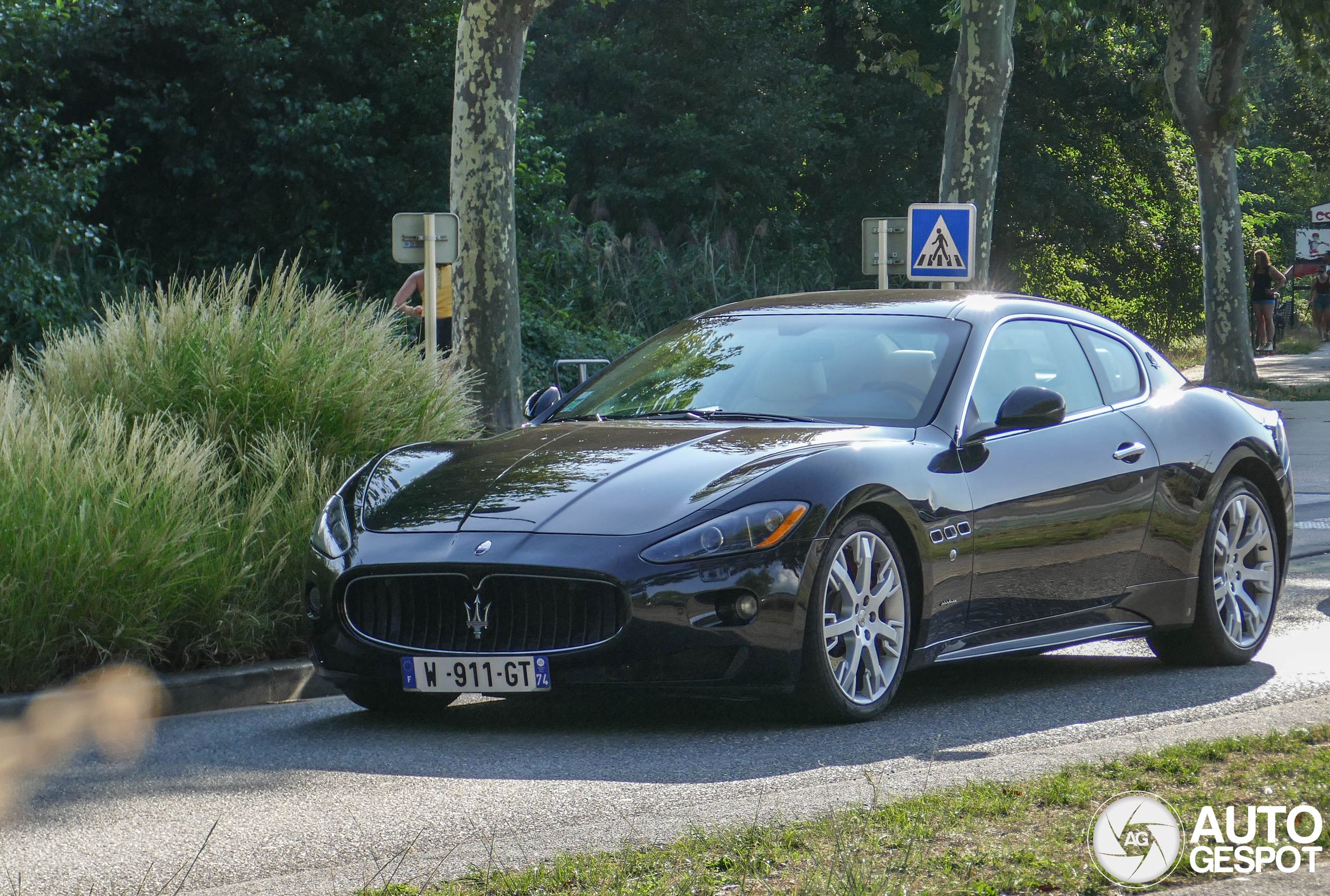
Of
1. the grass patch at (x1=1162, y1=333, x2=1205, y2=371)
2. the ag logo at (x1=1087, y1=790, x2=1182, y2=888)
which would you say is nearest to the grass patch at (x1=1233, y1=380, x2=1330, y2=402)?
the grass patch at (x1=1162, y1=333, x2=1205, y2=371)

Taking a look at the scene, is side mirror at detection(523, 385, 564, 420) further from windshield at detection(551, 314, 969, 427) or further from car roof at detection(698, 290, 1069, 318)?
car roof at detection(698, 290, 1069, 318)

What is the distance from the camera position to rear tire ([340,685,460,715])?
21.5 ft

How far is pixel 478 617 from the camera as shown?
5.92 m

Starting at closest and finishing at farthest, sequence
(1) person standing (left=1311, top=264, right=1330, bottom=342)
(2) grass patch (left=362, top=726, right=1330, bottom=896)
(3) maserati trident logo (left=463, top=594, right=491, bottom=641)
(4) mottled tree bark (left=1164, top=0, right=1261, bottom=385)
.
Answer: (2) grass patch (left=362, top=726, right=1330, bottom=896) < (3) maserati trident logo (left=463, top=594, right=491, bottom=641) < (4) mottled tree bark (left=1164, top=0, right=1261, bottom=385) < (1) person standing (left=1311, top=264, right=1330, bottom=342)

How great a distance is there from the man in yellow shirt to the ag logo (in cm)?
1146

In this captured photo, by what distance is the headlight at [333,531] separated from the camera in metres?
6.33

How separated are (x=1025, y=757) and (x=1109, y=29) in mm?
34548

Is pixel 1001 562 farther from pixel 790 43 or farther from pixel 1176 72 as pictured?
pixel 790 43

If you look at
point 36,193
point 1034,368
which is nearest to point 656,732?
point 1034,368

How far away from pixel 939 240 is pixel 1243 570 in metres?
9.17

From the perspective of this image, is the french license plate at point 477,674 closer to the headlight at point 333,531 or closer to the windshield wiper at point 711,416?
the headlight at point 333,531

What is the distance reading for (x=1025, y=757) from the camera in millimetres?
5234

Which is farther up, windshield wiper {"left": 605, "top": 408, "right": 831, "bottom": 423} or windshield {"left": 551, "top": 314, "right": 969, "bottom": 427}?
windshield {"left": 551, "top": 314, "right": 969, "bottom": 427}

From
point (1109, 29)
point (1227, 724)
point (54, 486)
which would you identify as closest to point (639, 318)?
point (1109, 29)
